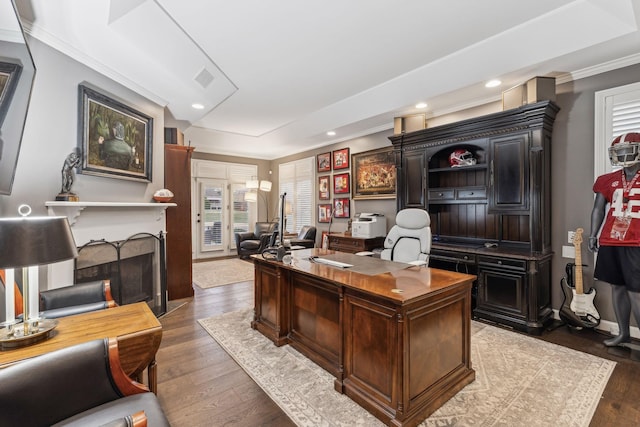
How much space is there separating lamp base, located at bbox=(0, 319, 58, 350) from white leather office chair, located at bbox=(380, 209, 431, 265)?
2.69 meters

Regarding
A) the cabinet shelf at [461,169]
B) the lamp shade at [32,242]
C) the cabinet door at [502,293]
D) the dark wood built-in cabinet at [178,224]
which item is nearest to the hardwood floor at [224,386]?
the cabinet door at [502,293]

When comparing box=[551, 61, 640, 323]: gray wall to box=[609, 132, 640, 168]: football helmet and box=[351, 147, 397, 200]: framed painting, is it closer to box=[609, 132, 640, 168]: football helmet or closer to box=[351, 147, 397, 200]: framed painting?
box=[609, 132, 640, 168]: football helmet

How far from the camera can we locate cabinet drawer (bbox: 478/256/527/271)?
121 inches

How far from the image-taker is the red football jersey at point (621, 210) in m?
2.54

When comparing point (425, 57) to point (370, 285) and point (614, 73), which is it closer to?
point (614, 73)

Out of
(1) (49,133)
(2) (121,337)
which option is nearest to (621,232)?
(2) (121,337)

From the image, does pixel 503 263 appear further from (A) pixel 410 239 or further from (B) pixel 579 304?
(A) pixel 410 239

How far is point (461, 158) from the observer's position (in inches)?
156

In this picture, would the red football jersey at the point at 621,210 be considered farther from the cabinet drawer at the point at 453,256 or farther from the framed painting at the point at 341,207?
the framed painting at the point at 341,207

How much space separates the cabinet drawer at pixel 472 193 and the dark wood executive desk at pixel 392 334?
6.35 feet

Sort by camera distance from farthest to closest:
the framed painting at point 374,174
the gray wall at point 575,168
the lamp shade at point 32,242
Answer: the framed painting at point 374,174
the gray wall at point 575,168
the lamp shade at point 32,242

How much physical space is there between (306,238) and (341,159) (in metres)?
1.91

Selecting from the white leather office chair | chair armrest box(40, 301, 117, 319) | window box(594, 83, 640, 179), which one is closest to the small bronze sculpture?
chair armrest box(40, 301, 117, 319)

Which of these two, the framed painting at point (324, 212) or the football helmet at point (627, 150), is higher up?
the football helmet at point (627, 150)
